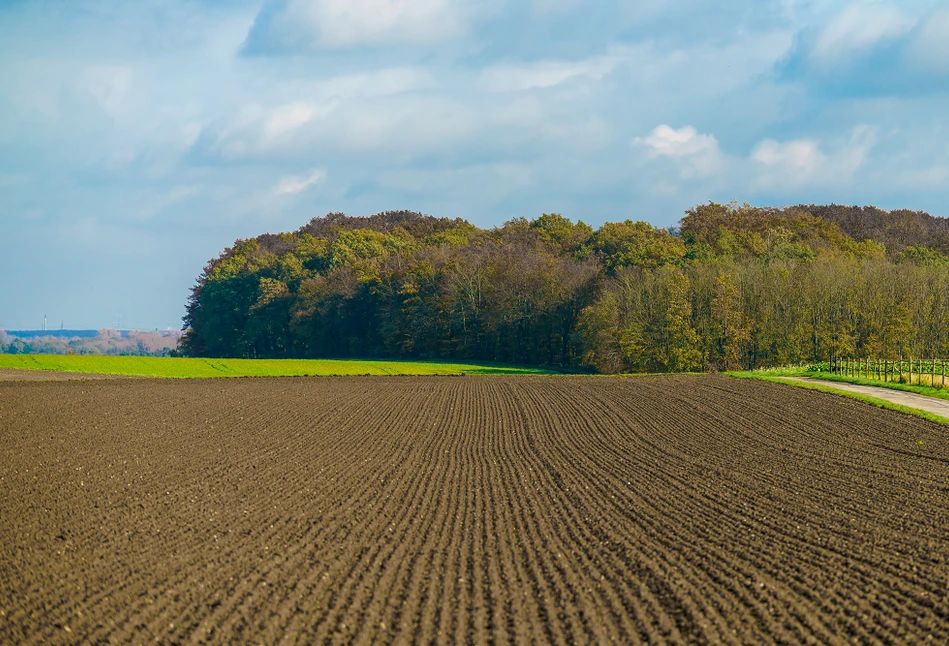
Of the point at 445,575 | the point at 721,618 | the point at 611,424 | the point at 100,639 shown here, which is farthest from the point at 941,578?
the point at 611,424

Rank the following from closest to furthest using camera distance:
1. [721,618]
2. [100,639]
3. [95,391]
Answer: [100,639] → [721,618] → [95,391]

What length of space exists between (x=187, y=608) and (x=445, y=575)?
3300 millimetres

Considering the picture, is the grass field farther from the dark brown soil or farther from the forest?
the forest

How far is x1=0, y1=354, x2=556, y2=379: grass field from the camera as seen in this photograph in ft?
206

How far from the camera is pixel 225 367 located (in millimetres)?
69188

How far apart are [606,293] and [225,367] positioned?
102 feet

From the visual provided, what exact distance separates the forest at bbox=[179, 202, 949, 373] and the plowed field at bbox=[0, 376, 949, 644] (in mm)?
37250

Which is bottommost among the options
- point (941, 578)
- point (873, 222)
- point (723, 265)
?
point (941, 578)

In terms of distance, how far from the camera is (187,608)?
402 inches

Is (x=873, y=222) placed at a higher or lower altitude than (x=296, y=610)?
higher

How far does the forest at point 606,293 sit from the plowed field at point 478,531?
122 ft

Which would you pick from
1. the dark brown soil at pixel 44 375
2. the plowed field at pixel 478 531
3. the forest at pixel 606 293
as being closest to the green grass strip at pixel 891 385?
the plowed field at pixel 478 531


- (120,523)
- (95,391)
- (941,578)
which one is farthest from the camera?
(95,391)

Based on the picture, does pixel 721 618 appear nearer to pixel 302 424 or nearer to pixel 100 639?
pixel 100 639
